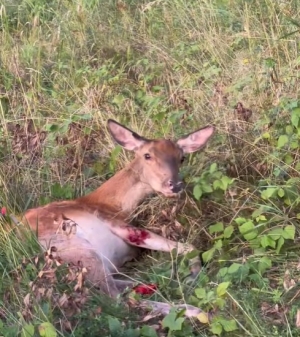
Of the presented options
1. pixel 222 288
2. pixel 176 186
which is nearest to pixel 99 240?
pixel 176 186

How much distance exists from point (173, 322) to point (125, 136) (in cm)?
169

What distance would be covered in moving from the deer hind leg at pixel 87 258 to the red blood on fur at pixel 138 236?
37 centimetres

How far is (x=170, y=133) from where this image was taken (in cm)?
595

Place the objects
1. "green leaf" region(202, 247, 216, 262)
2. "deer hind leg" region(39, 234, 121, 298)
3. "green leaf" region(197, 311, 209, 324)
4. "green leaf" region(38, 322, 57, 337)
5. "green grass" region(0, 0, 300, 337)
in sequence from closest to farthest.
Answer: "green leaf" region(38, 322, 57, 337), "green leaf" region(197, 311, 209, 324), "green grass" region(0, 0, 300, 337), "deer hind leg" region(39, 234, 121, 298), "green leaf" region(202, 247, 216, 262)

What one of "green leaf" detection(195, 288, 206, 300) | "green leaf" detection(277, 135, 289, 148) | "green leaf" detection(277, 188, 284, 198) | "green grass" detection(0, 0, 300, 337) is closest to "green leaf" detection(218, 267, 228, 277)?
"green grass" detection(0, 0, 300, 337)

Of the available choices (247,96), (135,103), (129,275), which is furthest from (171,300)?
(135,103)

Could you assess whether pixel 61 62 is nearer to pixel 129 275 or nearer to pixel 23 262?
pixel 129 275

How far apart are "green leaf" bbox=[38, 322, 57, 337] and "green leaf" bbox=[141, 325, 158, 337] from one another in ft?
1.69

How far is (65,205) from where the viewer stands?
17.5ft

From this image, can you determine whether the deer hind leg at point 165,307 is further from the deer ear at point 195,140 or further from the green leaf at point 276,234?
the deer ear at point 195,140

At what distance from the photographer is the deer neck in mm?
5523

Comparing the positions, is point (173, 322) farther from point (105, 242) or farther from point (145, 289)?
point (105, 242)

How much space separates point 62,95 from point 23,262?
2.77 m

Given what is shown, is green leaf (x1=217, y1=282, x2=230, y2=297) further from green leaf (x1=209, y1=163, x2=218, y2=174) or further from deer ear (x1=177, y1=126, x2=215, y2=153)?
deer ear (x1=177, y1=126, x2=215, y2=153)
